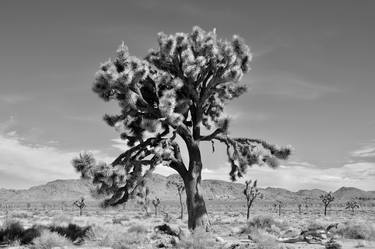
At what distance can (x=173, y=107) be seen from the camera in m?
12.4

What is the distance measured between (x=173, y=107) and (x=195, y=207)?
366cm

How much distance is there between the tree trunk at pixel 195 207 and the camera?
13.8 metres

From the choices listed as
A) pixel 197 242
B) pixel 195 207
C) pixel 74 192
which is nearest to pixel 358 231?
pixel 195 207

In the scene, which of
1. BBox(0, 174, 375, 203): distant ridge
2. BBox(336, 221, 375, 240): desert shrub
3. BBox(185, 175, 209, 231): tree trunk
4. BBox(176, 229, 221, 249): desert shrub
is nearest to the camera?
BBox(176, 229, 221, 249): desert shrub

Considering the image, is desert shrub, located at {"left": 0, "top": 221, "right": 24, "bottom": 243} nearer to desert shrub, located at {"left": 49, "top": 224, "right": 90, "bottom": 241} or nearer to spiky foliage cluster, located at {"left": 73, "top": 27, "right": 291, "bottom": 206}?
desert shrub, located at {"left": 49, "top": 224, "right": 90, "bottom": 241}

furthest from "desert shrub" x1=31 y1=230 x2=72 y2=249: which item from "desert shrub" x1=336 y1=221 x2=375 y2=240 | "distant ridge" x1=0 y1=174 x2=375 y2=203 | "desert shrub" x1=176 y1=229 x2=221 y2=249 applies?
"distant ridge" x1=0 y1=174 x2=375 y2=203

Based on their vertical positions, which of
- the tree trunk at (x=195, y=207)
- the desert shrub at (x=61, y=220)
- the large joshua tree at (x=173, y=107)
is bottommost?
the desert shrub at (x=61, y=220)

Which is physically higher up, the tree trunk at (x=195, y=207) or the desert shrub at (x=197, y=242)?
the tree trunk at (x=195, y=207)

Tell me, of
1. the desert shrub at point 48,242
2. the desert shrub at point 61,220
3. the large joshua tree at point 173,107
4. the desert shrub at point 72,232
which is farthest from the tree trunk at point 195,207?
the desert shrub at point 61,220

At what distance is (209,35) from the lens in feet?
46.6

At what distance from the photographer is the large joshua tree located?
1248 centimetres

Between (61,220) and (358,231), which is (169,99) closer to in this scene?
(358,231)

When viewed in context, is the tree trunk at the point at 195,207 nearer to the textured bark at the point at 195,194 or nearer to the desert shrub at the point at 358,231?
the textured bark at the point at 195,194

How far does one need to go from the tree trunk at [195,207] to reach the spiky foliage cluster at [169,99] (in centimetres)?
60
